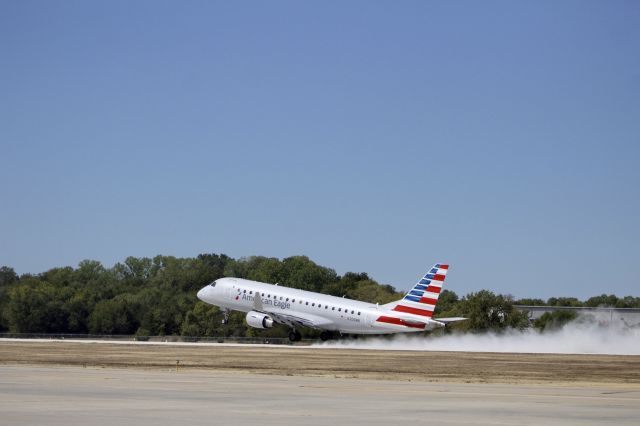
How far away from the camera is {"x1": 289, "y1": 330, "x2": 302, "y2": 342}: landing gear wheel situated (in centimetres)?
9094

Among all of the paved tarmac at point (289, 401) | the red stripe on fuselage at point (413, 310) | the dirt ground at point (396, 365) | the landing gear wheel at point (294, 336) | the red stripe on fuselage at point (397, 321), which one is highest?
the red stripe on fuselage at point (413, 310)

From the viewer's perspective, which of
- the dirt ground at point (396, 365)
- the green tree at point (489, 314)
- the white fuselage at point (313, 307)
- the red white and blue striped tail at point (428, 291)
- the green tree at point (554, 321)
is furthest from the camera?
the green tree at point (489, 314)

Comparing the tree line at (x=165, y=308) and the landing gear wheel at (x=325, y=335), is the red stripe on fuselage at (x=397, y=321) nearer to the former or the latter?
the landing gear wheel at (x=325, y=335)

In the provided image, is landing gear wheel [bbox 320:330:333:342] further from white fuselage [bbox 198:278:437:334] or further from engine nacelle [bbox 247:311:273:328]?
engine nacelle [bbox 247:311:273:328]

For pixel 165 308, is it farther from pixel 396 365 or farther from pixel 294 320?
pixel 396 365

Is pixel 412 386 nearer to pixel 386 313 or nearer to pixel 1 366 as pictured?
pixel 1 366

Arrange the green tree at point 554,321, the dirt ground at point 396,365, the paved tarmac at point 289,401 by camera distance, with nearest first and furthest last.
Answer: the paved tarmac at point 289,401 → the dirt ground at point 396,365 → the green tree at point 554,321

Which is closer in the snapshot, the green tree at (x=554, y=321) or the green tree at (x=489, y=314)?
the green tree at (x=554, y=321)

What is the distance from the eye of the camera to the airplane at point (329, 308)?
265 ft

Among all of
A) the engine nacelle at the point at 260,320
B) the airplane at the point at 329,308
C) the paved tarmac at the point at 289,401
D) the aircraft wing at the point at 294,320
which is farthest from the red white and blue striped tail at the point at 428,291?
the paved tarmac at the point at 289,401

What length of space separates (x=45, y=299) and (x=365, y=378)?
10365 cm

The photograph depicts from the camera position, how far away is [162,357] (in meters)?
58.3

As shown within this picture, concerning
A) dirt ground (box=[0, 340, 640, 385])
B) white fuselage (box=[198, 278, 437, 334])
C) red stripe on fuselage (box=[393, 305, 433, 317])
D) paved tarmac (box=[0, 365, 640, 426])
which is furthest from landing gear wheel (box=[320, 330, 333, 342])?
paved tarmac (box=[0, 365, 640, 426])

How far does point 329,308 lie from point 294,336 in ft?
19.0
